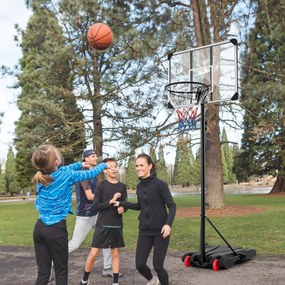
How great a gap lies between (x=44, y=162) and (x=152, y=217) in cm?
163

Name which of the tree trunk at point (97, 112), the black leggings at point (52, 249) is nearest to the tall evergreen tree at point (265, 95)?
the tree trunk at point (97, 112)

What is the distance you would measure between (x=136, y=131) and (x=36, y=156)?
1455cm

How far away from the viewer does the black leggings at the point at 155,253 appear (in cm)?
487

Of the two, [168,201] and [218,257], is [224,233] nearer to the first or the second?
[218,257]

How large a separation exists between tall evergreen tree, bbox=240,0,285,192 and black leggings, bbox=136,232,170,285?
11.1m

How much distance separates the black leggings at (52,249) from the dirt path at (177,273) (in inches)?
73.7

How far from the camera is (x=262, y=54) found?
33.3 meters

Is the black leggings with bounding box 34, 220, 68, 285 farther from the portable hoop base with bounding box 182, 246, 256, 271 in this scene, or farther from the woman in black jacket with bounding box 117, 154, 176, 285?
the portable hoop base with bounding box 182, 246, 256, 271

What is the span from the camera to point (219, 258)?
21.1ft

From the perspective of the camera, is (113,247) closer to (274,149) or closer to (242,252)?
(242,252)

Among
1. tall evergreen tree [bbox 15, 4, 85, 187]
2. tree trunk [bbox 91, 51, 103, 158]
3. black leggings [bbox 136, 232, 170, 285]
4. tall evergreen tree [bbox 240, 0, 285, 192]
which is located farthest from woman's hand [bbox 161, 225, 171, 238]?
tree trunk [bbox 91, 51, 103, 158]

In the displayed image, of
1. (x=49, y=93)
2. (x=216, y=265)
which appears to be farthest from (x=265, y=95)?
(x=49, y=93)

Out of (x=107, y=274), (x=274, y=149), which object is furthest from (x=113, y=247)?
(x=274, y=149)

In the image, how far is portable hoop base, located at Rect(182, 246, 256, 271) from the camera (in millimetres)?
6355
